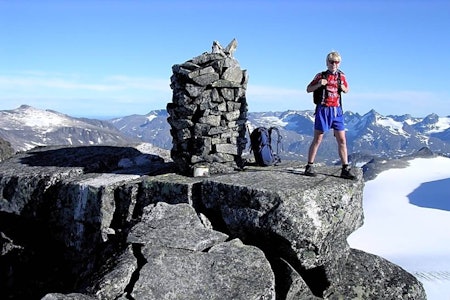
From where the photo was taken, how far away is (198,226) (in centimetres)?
1230

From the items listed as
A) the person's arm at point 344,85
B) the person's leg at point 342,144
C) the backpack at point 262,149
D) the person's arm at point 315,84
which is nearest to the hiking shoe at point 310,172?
the person's leg at point 342,144

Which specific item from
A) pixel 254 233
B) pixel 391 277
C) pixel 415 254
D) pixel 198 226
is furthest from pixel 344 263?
pixel 415 254

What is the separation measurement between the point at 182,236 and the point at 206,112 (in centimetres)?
568

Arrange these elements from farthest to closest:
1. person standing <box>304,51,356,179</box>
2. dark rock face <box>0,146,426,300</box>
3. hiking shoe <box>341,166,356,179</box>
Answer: hiking shoe <box>341,166,356,179</box> < person standing <box>304,51,356,179</box> < dark rock face <box>0,146,426,300</box>

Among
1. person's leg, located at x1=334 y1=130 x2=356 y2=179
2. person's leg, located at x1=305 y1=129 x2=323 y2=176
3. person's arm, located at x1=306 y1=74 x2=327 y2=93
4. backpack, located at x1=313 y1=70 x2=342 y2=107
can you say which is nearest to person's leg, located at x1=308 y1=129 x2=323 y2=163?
person's leg, located at x1=305 y1=129 x2=323 y2=176

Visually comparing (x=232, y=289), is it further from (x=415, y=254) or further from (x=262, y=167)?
(x=415, y=254)

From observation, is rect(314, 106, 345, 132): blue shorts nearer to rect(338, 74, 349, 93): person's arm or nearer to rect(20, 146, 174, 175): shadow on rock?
rect(338, 74, 349, 93): person's arm

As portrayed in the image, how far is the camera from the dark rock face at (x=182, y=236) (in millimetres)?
10211

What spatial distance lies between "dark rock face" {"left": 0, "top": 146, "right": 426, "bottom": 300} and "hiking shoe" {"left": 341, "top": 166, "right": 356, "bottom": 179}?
279 mm

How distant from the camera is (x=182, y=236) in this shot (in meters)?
11.6

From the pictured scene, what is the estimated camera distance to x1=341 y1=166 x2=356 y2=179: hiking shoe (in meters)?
14.6

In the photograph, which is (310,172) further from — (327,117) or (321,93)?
(321,93)

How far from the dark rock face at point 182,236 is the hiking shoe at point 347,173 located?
28 centimetres

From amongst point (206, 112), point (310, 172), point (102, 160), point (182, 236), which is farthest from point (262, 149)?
point (182, 236)
